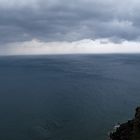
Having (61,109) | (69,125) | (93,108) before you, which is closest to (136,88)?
(93,108)

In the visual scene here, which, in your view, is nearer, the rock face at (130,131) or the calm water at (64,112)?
the rock face at (130,131)

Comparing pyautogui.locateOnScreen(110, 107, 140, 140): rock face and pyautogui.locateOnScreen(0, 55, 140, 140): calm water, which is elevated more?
pyautogui.locateOnScreen(110, 107, 140, 140): rock face

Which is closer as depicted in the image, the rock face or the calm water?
the rock face

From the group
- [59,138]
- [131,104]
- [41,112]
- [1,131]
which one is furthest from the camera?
[131,104]

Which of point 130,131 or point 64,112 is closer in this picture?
point 130,131

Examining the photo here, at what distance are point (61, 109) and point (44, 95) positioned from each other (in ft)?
93.0

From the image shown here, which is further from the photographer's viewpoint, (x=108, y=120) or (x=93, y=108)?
(x=93, y=108)

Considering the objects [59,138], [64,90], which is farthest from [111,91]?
[59,138]

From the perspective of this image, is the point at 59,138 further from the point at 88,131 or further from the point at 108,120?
the point at 108,120

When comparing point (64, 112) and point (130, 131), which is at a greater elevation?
point (130, 131)

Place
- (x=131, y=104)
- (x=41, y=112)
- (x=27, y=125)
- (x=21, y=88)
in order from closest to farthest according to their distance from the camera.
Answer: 1. (x=27, y=125)
2. (x=41, y=112)
3. (x=131, y=104)
4. (x=21, y=88)

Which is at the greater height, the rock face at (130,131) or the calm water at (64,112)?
the rock face at (130,131)

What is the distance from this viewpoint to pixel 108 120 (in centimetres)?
7744

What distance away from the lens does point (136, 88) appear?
132250mm
